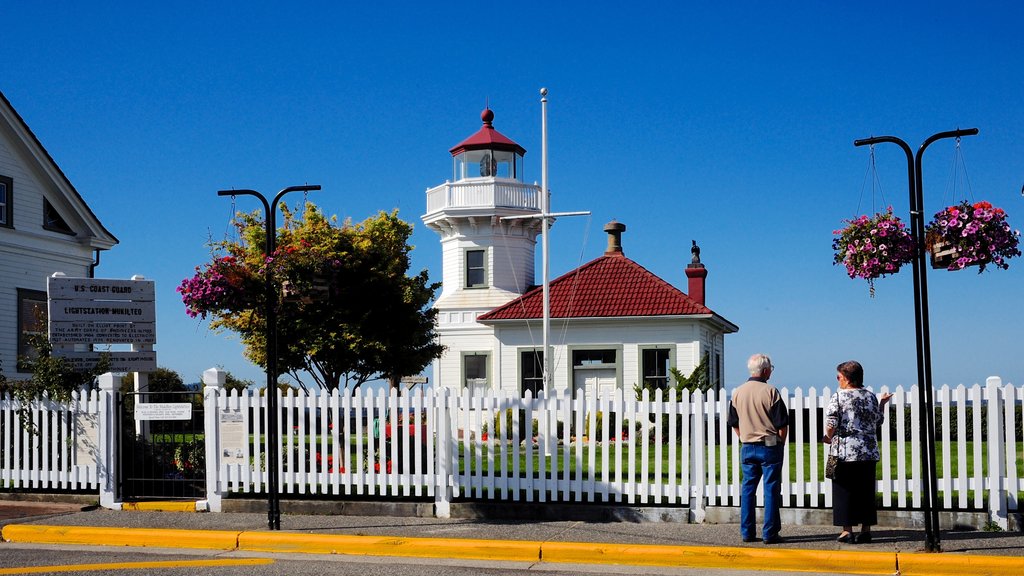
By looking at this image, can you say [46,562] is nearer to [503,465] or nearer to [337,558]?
[337,558]

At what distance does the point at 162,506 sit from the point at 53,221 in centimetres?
1489

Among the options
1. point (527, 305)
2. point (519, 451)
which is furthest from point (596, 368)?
point (519, 451)

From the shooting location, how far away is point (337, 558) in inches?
413

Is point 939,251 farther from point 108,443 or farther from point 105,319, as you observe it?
point 105,319

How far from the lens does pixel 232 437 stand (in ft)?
43.5

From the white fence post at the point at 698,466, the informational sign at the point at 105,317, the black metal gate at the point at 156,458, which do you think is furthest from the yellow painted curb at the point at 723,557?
the informational sign at the point at 105,317

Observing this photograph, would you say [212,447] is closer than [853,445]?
No

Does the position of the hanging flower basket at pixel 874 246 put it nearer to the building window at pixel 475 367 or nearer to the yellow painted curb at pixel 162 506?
the yellow painted curb at pixel 162 506

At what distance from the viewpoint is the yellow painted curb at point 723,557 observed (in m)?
9.51

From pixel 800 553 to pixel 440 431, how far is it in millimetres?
4505

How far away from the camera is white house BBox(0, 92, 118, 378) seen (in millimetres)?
24234

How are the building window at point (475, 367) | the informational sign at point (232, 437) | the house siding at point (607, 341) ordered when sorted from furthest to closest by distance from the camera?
the building window at point (475, 367)
the house siding at point (607, 341)
the informational sign at point (232, 437)

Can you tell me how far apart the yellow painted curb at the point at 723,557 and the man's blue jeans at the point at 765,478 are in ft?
1.42

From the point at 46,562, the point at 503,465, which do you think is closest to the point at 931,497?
the point at 503,465
